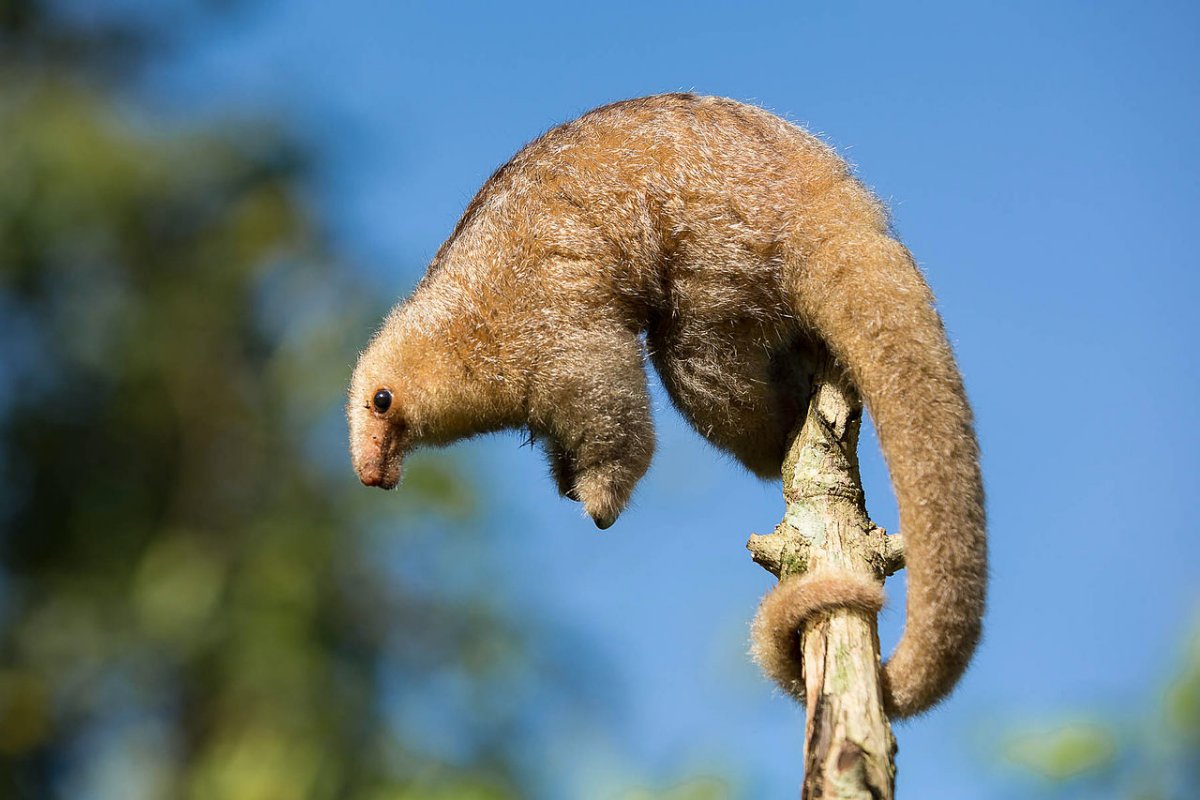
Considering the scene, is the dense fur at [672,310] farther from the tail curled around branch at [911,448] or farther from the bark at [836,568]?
the bark at [836,568]

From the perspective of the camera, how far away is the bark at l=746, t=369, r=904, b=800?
4.03 meters

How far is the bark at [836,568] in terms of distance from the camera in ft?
13.2

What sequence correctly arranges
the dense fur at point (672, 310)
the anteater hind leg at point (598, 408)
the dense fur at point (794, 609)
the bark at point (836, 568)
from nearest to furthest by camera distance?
the bark at point (836, 568)
the dense fur at point (794, 609)
the dense fur at point (672, 310)
the anteater hind leg at point (598, 408)

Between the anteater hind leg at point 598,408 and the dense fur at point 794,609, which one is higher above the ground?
the anteater hind leg at point 598,408

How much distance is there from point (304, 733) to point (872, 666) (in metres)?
9.85

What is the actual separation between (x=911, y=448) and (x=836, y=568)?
0.54m

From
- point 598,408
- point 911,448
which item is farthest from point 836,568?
point 598,408

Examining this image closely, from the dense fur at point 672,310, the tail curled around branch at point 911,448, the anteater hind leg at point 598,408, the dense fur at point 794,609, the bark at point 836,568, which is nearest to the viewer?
the bark at point 836,568

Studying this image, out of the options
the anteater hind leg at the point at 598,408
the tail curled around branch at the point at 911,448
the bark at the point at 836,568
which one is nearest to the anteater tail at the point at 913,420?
the tail curled around branch at the point at 911,448

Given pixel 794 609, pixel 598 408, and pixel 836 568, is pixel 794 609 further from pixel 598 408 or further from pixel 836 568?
pixel 598 408

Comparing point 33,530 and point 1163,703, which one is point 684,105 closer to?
point 1163,703

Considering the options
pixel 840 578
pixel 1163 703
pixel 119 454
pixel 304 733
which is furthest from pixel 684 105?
pixel 119 454

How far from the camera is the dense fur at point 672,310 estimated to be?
4848 millimetres

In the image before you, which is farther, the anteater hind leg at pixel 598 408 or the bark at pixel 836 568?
the anteater hind leg at pixel 598 408
